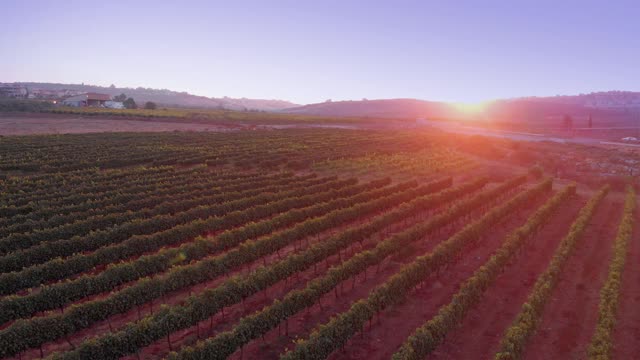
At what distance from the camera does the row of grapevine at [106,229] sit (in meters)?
20.8

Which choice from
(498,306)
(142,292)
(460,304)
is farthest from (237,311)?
→ (498,306)

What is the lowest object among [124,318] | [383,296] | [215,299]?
[124,318]

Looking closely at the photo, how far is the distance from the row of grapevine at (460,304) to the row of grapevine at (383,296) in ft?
5.89

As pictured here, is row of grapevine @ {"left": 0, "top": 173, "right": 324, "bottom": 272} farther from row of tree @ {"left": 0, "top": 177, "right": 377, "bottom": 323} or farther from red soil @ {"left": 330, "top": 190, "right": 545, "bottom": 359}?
red soil @ {"left": 330, "top": 190, "right": 545, "bottom": 359}

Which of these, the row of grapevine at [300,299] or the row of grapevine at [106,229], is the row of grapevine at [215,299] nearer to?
the row of grapevine at [300,299]

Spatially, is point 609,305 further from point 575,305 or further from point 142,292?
point 142,292

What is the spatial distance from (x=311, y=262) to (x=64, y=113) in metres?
98.7

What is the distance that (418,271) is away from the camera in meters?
20.1

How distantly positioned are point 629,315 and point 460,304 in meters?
7.44

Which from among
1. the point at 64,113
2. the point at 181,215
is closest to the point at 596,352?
the point at 181,215

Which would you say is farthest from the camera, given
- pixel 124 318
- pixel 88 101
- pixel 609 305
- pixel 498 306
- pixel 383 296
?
pixel 88 101

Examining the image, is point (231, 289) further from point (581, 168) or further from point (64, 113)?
point (64, 113)

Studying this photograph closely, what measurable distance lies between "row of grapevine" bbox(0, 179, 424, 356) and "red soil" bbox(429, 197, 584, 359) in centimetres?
969

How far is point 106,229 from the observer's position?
80.2ft
